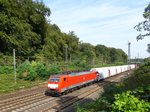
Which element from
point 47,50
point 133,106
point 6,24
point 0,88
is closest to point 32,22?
point 47,50

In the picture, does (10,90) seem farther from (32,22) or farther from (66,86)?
(32,22)

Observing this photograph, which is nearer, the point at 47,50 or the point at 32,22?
the point at 32,22

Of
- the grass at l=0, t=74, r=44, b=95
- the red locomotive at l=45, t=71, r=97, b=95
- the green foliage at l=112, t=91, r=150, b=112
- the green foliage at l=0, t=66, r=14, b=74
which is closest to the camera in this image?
the green foliage at l=112, t=91, r=150, b=112

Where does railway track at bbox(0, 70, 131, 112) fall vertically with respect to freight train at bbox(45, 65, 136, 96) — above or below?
below

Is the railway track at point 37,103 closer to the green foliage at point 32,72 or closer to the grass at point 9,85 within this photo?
the grass at point 9,85

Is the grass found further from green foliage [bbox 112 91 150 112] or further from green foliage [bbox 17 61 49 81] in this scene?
green foliage [bbox 112 91 150 112]

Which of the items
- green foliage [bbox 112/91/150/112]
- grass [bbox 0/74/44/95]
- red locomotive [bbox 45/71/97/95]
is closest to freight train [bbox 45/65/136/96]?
red locomotive [bbox 45/71/97/95]

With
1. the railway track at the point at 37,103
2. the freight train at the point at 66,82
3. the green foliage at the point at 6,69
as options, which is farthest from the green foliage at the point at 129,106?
the green foliage at the point at 6,69

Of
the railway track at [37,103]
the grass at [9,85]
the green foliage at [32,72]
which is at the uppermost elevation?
the green foliage at [32,72]

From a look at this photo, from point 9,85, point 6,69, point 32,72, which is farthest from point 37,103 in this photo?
point 6,69

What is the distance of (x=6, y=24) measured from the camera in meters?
56.8

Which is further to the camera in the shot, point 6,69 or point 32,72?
point 6,69

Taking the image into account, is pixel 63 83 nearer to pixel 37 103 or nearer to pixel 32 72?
pixel 37 103

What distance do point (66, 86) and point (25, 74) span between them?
1648cm
